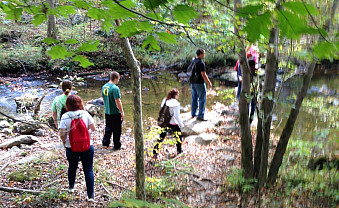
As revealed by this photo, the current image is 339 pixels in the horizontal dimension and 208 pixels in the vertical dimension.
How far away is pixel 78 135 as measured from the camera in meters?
3.74

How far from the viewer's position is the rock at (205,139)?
6569 mm

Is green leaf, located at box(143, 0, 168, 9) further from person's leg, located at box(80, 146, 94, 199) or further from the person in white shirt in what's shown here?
the person in white shirt

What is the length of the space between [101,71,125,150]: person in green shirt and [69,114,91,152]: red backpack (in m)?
2.09

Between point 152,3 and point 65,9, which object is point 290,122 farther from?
point 65,9

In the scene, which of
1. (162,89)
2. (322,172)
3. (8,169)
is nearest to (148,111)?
(162,89)

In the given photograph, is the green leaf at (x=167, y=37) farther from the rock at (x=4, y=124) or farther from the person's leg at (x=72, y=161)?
the rock at (x=4, y=124)

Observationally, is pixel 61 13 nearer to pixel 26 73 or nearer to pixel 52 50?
pixel 52 50

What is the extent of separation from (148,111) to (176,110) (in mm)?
4667

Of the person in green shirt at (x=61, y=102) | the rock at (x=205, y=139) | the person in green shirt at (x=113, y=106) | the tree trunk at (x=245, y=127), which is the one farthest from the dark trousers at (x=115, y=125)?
the tree trunk at (x=245, y=127)

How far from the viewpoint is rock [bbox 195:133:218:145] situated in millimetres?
6569

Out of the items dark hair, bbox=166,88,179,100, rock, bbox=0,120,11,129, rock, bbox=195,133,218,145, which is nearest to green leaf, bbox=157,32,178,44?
dark hair, bbox=166,88,179,100

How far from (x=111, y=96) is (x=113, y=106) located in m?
0.25

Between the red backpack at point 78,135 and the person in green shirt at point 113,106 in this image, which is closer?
the red backpack at point 78,135

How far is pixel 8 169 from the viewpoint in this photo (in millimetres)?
4887
